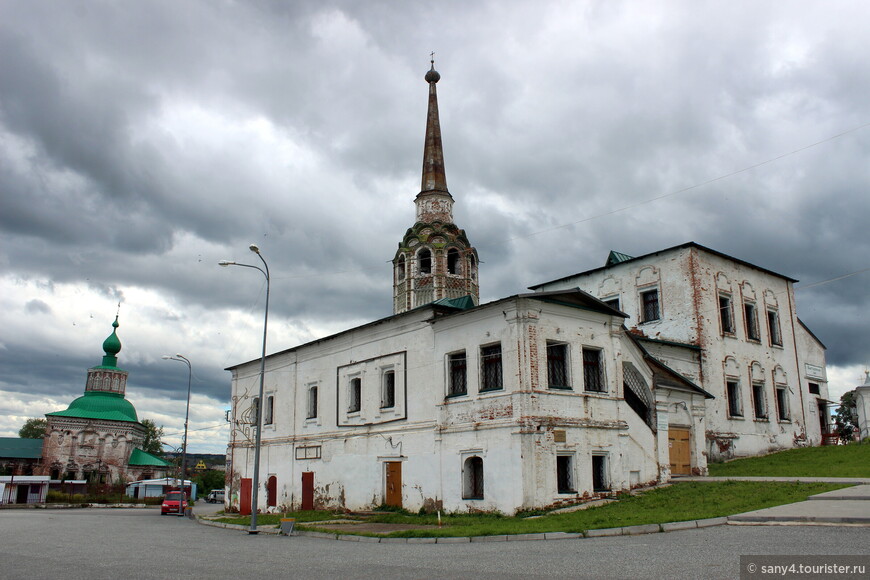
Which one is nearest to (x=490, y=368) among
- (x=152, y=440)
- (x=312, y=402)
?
(x=312, y=402)

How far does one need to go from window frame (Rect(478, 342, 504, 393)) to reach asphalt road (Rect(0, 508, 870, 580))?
7.30 metres

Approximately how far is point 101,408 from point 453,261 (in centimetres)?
5406

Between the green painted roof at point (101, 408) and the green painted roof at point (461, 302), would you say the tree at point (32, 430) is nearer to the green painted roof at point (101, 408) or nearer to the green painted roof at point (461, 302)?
the green painted roof at point (101, 408)

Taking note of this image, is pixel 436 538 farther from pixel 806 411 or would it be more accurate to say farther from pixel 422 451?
pixel 806 411

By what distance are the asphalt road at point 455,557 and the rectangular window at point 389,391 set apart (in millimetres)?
10116

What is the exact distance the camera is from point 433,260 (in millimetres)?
36531

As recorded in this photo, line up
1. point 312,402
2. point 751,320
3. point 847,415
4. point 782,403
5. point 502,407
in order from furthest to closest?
point 847,415 < point 782,403 < point 751,320 < point 312,402 < point 502,407

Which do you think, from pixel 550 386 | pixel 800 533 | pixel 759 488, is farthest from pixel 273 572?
pixel 759 488

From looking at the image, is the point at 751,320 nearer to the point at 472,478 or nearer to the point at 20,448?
the point at 472,478

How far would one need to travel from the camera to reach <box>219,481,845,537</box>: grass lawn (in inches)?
584

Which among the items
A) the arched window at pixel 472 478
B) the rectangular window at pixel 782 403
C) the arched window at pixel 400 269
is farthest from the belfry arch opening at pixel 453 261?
the arched window at pixel 472 478

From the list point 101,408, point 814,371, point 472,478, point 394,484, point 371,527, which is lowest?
point 371,527


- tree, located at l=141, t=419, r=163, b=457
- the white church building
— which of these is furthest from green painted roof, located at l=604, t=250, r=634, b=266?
tree, located at l=141, t=419, r=163, b=457

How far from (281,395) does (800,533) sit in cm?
2409
